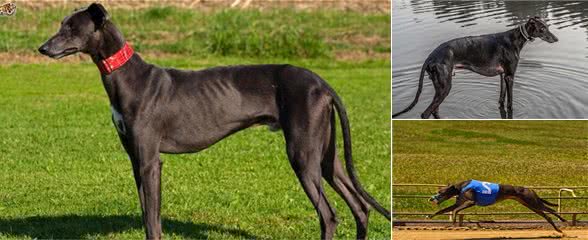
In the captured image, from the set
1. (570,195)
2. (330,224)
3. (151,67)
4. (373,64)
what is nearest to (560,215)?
(570,195)

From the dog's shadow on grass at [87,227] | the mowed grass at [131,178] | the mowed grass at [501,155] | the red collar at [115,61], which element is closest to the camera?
the mowed grass at [501,155]

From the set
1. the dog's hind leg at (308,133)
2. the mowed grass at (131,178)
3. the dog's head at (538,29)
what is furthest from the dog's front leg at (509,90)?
the mowed grass at (131,178)

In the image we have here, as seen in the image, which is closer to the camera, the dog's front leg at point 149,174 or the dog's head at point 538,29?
the dog's head at point 538,29

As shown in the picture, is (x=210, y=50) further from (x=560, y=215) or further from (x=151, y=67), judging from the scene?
(x=560, y=215)

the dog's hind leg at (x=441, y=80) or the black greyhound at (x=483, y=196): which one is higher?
the dog's hind leg at (x=441, y=80)

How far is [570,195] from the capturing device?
3871 millimetres

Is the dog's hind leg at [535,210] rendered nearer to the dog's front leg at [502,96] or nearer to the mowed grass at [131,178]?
the dog's front leg at [502,96]

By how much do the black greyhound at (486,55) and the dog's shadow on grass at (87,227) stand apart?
4.56 meters

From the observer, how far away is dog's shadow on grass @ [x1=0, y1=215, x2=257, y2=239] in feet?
27.6

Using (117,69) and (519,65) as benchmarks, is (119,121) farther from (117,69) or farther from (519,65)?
(519,65)

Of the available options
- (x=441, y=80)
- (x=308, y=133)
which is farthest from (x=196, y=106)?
(x=441, y=80)

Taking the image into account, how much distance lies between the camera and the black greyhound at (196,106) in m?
6.61

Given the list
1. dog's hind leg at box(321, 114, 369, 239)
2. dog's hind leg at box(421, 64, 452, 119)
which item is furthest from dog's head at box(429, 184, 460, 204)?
dog's hind leg at box(321, 114, 369, 239)

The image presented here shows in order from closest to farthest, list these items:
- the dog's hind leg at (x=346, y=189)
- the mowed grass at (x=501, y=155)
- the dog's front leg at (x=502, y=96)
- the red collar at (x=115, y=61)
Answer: the mowed grass at (x=501, y=155), the dog's front leg at (x=502, y=96), the red collar at (x=115, y=61), the dog's hind leg at (x=346, y=189)
